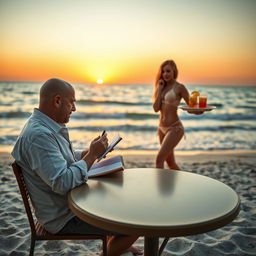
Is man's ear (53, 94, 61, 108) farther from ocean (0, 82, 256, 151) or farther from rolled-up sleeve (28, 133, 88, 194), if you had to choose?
ocean (0, 82, 256, 151)

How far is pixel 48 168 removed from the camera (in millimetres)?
1433

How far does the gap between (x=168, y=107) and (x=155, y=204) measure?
9.04ft

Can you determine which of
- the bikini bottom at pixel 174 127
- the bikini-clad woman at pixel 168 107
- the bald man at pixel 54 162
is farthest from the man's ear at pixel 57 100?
the bikini bottom at pixel 174 127

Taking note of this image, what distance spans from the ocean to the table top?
7.63 feet

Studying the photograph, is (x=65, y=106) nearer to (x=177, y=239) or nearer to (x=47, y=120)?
(x=47, y=120)

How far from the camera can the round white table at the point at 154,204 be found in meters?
1.17

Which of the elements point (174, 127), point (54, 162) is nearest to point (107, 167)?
point (54, 162)

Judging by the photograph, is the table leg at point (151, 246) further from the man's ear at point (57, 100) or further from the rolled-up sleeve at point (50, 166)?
the man's ear at point (57, 100)

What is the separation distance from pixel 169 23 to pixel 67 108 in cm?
955

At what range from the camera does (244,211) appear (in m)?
3.21

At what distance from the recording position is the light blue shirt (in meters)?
1.44

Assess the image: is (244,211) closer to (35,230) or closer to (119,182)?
(119,182)

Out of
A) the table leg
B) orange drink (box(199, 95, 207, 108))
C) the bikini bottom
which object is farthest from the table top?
orange drink (box(199, 95, 207, 108))

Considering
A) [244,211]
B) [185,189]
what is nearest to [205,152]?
[244,211]
